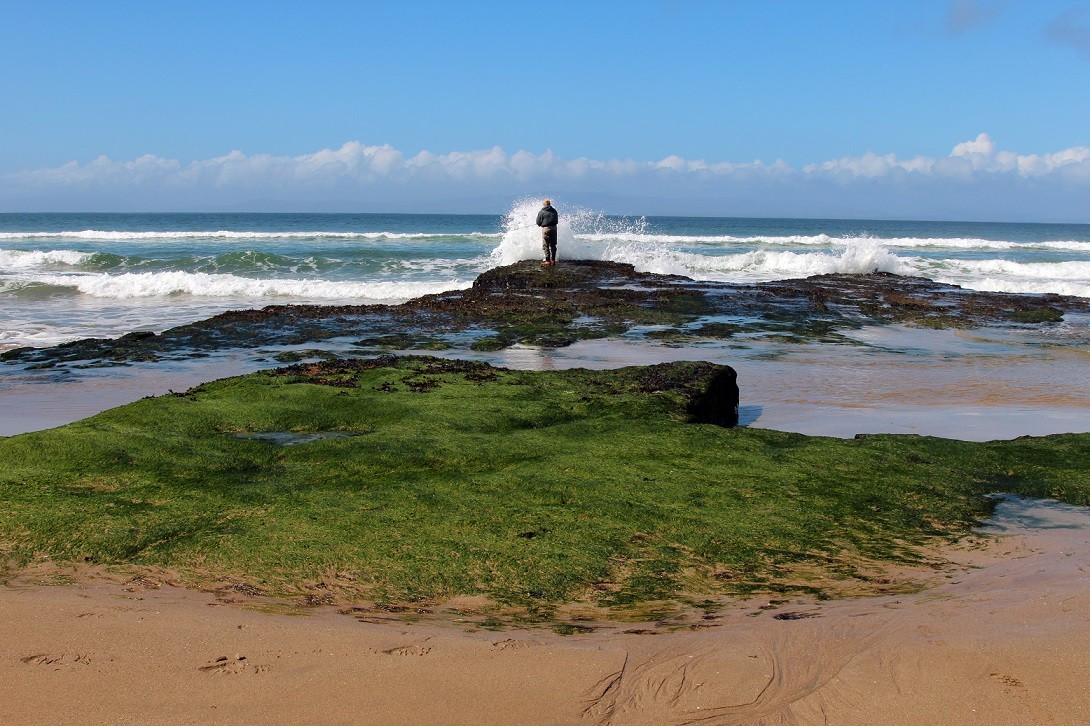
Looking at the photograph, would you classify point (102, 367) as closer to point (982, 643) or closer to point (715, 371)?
point (715, 371)

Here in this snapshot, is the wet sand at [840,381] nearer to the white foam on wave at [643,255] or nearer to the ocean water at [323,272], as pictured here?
the ocean water at [323,272]

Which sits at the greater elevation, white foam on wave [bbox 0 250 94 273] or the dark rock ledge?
white foam on wave [bbox 0 250 94 273]

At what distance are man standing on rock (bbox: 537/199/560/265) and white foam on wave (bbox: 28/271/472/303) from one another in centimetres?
381

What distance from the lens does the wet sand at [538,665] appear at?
312 cm

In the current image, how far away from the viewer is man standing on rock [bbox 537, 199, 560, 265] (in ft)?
73.8

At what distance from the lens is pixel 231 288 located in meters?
25.4

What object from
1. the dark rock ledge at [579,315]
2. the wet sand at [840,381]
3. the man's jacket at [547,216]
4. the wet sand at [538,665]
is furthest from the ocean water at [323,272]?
the wet sand at [538,665]

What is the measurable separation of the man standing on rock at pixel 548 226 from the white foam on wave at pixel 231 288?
3.81 metres

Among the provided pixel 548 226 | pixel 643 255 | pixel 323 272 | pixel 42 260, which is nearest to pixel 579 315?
pixel 548 226

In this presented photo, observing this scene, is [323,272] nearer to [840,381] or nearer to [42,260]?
[42,260]

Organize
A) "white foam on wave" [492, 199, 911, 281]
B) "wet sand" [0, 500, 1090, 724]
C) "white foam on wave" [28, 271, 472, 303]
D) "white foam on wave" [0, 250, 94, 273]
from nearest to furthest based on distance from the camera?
"wet sand" [0, 500, 1090, 724] → "white foam on wave" [28, 271, 472, 303] → "white foam on wave" [492, 199, 911, 281] → "white foam on wave" [0, 250, 94, 273]

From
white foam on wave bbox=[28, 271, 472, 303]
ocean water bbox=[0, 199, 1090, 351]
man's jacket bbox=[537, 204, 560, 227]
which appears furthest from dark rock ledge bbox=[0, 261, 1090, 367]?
white foam on wave bbox=[28, 271, 472, 303]

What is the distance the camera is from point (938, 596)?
13.9 ft

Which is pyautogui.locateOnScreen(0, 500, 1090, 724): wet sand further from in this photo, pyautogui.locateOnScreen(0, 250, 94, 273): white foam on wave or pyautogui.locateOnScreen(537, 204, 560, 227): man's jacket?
pyautogui.locateOnScreen(0, 250, 94, 273): white foam on wave
